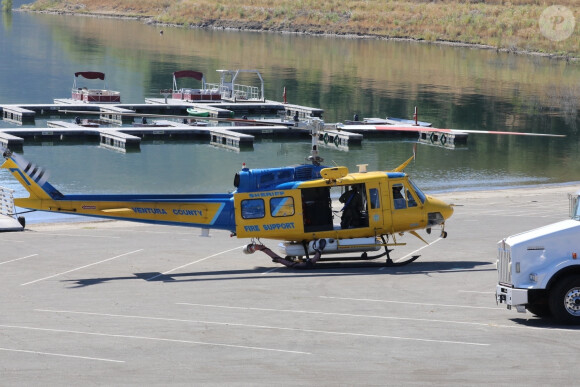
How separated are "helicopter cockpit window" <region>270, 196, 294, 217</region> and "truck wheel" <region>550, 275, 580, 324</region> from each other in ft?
26.9

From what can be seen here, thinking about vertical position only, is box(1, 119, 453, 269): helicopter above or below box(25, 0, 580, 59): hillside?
below

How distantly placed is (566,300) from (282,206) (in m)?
8.53

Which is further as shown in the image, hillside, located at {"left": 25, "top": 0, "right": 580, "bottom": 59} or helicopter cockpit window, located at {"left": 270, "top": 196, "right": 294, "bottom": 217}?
hillside, located at {"left": 25, "top": 0, "right": 580, "bottom": 59}

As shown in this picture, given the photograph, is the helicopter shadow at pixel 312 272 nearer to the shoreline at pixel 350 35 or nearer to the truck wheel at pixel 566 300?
the truck wheel at pixel 566 300

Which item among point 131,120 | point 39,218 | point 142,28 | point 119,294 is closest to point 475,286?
point 119,294

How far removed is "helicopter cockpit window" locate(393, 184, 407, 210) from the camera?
81.1 ft

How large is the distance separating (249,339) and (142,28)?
15833 cm

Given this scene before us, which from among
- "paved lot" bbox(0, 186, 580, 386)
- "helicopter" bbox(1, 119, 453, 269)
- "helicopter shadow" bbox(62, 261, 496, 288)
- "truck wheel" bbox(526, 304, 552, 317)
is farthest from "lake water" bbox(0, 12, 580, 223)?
"truck wheel" bbox(526, 304, 552, 317)

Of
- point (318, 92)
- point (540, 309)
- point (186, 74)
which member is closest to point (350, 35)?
point (318, 92)

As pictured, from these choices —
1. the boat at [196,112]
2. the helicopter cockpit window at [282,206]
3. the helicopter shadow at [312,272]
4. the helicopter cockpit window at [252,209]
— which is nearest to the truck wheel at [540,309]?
the helicopter shadow at [312,272]

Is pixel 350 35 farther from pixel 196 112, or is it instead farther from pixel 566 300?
pixel 566 300

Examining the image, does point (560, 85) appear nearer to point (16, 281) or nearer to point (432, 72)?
point (432, 72)

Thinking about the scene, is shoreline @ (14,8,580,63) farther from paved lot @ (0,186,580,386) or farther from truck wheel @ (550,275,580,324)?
truck wheel @ (550,275,580,324)

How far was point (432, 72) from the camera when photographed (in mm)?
108312
